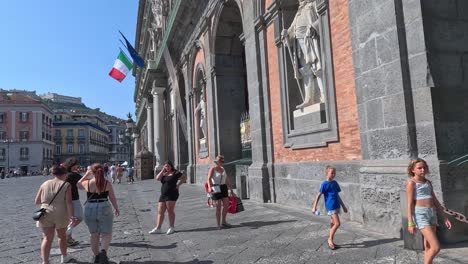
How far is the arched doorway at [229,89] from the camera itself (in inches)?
558

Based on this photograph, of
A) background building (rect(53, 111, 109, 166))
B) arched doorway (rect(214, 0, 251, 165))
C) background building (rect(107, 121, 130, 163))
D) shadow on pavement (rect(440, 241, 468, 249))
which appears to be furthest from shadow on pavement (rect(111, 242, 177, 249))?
background building (rect(107, 121, 130, 163))

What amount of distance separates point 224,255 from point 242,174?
6.51m

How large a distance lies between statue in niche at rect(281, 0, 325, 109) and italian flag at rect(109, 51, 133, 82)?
51.6 ft

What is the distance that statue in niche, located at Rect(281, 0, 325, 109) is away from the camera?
8078 millimetres

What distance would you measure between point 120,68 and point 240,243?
19.3 m

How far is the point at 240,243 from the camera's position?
228 inches

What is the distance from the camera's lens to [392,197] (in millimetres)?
5359

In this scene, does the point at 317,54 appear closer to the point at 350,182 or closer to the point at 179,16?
the point at 350,182

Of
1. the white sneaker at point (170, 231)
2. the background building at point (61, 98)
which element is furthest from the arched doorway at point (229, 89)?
the background building at point (61, 98)

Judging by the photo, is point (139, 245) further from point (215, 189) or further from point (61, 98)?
point (61, 98)

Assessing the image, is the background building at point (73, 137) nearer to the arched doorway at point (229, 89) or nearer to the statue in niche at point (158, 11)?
the statue in niche at point (158, 11)

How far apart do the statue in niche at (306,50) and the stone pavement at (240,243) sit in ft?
8.45

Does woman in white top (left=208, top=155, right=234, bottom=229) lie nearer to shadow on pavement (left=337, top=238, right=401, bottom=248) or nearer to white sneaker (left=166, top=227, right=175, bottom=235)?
white sneaker (left=166, top=227, right=175, bottom=235)

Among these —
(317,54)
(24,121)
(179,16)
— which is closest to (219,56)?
(179,16)
